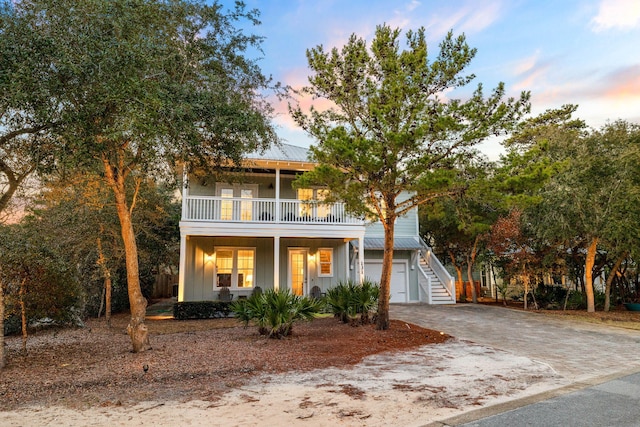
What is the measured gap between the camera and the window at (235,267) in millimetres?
17047

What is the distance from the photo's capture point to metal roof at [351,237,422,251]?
769 inches

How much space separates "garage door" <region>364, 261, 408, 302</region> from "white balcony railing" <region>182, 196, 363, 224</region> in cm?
439

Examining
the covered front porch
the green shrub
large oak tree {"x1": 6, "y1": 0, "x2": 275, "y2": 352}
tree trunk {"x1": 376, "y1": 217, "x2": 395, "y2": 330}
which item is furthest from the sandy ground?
the green shrub

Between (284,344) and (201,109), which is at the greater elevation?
(201,109)

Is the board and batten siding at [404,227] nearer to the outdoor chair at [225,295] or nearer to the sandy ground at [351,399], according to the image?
the outdoor chair at [225,295]

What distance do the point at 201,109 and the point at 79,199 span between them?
6685mm

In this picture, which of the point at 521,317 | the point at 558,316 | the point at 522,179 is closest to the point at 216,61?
the point at 522,179

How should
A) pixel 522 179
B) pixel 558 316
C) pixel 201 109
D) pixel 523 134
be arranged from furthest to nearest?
pixel 523 134 < pixel 558 316 < pixel 522 179 < pixel 201 109

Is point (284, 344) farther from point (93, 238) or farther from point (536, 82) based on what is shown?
point (536, 82)

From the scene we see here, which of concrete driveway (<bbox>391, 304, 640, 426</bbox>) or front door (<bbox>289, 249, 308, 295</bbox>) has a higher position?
front door (<bbox>289, 249, 308, 295</bbox>)

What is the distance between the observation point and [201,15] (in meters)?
8.82

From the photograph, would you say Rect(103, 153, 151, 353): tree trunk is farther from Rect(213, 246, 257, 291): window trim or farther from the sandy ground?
Rect(213, 246, 257, 291): window trim

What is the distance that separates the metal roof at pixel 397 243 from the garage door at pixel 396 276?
3.22 ft

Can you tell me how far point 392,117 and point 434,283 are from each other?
41.3 ft
